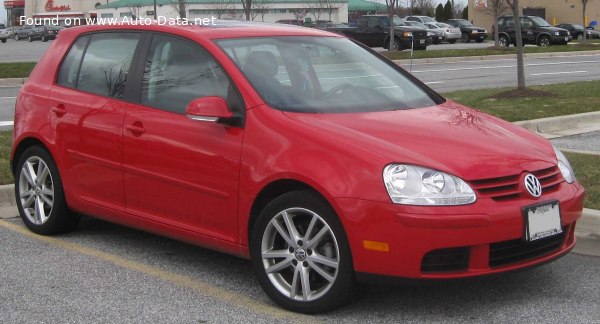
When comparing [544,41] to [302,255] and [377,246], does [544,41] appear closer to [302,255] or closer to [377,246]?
[302,255]

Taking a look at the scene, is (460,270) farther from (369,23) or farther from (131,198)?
(369,23)

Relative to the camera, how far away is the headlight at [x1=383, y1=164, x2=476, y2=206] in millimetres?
4098

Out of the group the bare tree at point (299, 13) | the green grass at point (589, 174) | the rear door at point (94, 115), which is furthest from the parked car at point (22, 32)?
the rear door at point (94, 115)

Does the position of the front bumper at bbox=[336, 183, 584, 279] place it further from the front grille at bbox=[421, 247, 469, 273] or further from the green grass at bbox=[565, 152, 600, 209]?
the green grass at bbox=[565, 152, 600, 209]

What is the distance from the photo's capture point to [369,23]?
125ft

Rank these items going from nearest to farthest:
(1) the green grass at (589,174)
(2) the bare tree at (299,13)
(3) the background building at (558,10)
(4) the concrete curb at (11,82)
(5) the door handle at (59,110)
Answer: (5) the door handle at (59,110) < (1) the green grass at (589,174) < (4) the concrete curb at (11,82) < (3) the background building at (558,10) < (2) the bare tree at (299,13)

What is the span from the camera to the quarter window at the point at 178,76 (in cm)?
510

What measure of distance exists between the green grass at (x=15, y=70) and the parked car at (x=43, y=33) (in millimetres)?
42976

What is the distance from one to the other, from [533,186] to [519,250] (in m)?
0.34

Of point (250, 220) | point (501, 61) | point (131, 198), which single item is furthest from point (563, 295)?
point (501, 61)

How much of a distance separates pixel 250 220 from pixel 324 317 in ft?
2.28

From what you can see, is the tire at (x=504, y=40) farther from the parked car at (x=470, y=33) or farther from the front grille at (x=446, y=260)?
the front grille at (x=446, y=260)

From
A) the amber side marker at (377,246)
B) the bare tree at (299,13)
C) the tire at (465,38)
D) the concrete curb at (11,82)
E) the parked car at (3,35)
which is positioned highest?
the bare tree at (299,13)

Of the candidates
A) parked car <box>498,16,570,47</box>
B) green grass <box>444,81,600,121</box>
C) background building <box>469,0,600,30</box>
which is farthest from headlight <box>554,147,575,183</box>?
background building <box>469,0,600,30</box>
